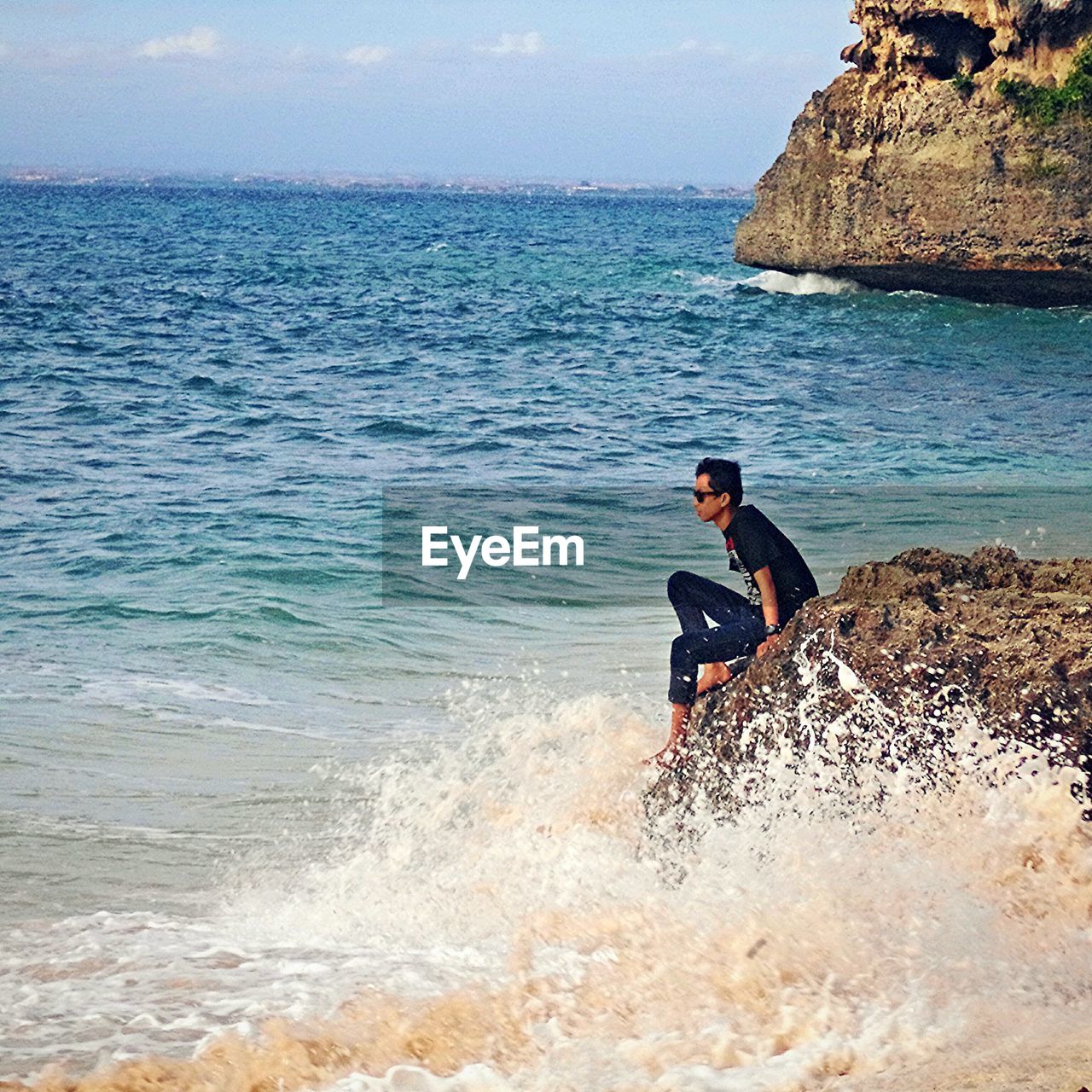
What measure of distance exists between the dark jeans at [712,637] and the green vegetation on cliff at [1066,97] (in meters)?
26.3

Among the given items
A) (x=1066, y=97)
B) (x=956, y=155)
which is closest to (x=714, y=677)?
(x=956, y=155)

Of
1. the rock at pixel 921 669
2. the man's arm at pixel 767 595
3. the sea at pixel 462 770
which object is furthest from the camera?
the man's arm at pixel 767 595

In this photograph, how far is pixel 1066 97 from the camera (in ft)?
95.0

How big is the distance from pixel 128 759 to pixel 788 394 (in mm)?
16435

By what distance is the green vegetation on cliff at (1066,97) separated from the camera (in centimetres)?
2892

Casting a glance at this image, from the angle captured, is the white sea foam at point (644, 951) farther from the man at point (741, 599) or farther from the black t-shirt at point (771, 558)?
the black t-shirt at point (771, 558)

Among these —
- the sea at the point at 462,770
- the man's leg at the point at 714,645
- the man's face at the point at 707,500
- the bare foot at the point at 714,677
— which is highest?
the man's face at the point at 707,500

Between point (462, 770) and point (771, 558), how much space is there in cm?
214

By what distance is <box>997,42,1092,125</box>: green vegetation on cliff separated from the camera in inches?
1139

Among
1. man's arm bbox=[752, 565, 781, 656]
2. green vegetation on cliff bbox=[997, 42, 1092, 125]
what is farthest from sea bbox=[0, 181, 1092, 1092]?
green vegetation on cliff bbox=[997, 42, 1092, 125]

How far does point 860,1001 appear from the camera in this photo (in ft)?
14.6

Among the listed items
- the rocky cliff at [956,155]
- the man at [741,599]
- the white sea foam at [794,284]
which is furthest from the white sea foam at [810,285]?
the man at [741,599]

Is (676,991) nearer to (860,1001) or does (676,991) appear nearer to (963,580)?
(860,1001)

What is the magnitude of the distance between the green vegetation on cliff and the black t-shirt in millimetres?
26330
